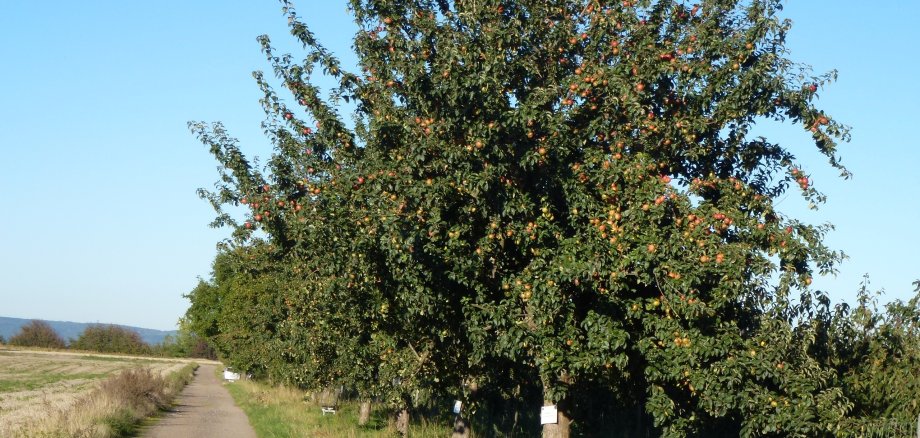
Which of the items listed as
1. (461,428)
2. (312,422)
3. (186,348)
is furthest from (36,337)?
(461,428)

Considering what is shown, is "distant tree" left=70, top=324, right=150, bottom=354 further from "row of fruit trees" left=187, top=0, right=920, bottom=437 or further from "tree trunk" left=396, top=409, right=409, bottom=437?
"row of fruit trees" left=187, top=0, right=920, bottom=437

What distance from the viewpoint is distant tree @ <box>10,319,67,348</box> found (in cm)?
14675

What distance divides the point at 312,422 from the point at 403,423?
498 cm

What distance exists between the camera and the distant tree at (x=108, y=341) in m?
150

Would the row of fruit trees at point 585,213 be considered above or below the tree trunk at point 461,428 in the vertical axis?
above

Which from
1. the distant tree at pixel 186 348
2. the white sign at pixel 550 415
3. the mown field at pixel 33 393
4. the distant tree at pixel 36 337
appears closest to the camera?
the white sign at pixel 550 415

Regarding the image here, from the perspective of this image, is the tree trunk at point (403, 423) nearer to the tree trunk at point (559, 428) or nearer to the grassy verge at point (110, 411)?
the grassy verge at point (110, 411)

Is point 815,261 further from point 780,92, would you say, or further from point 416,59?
point 416,59

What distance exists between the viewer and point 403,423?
2205 cm

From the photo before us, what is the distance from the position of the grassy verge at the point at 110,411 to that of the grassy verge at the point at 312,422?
3358 mm

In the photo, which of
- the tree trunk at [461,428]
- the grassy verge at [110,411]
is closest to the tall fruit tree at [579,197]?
the tree trunk at [461,428]

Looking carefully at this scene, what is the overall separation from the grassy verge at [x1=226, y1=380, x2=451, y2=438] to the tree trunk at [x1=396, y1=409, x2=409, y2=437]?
176mm

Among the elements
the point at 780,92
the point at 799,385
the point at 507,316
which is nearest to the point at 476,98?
the point at 507,316

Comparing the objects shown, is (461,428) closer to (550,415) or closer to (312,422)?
(550,415)
